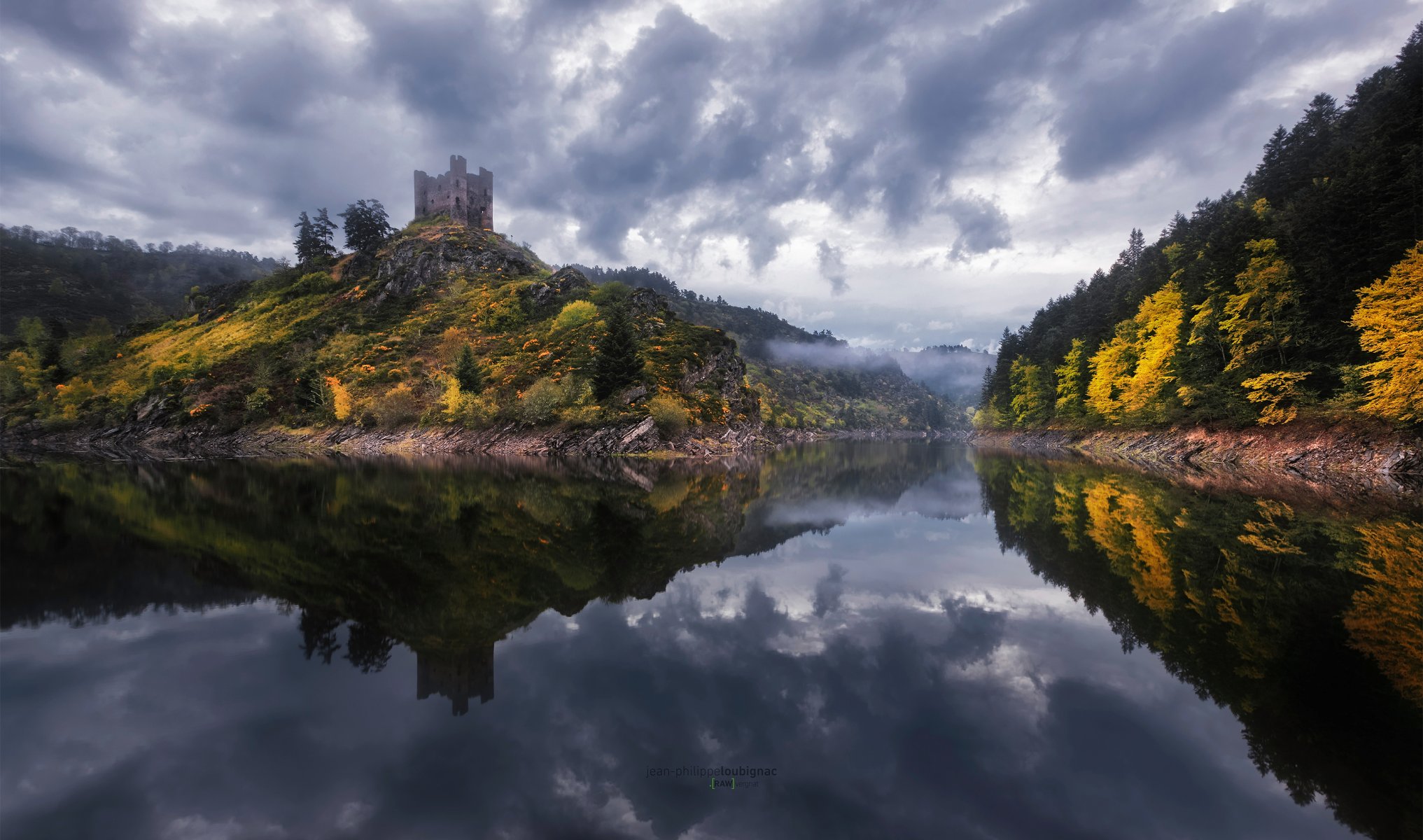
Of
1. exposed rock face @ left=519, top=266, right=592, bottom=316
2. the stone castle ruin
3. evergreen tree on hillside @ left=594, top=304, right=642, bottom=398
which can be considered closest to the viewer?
evergreen tree on hillside @ left=594, top=304, right=642, bottom=398

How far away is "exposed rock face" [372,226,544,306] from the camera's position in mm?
108125

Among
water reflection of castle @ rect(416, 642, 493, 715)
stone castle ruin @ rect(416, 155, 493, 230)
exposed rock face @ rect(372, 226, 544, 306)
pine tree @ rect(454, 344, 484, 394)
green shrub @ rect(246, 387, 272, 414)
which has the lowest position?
water reflection of castle @ rect(416, 642, 493, 715)

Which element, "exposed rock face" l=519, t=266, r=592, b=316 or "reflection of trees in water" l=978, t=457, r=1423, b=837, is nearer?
"reflection of trees in water" l=978, t=457, r=1423, b=837

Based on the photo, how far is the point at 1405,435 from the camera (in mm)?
28797

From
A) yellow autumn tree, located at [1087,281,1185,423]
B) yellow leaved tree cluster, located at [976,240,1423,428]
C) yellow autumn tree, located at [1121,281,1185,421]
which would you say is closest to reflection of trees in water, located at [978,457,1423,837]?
yellow leaved tree cluster, located at [976,240,1423,428]

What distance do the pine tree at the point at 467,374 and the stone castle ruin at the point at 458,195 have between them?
A: 8449 cm

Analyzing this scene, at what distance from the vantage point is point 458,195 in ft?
449

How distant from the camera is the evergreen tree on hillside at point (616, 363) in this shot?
218 ft

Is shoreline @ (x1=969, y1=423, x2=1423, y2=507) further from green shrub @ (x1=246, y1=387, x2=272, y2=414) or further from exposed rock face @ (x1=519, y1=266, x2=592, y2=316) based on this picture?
green shrub @ (x1=246, y1=387, x2=272, y2=414)

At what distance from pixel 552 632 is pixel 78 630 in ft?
27.3

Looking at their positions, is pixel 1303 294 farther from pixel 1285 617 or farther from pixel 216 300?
pixel 216 300

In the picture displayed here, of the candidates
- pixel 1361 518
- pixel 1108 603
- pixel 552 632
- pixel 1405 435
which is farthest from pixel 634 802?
pixel 1405 435

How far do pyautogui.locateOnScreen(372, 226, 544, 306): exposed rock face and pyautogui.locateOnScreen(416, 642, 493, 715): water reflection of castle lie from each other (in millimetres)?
117050

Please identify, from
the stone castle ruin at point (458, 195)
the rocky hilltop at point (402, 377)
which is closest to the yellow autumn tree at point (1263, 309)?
the rocky hilltop at point (402, 377)
